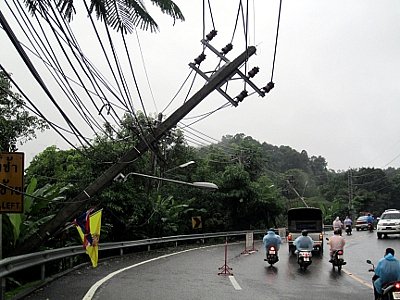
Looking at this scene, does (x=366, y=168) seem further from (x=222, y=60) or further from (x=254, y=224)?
(x=222, y=60)

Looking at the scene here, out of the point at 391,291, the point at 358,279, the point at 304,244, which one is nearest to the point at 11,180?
the point at 391,291

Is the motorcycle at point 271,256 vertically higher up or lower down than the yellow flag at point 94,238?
lower down

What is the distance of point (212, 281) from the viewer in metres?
15.4

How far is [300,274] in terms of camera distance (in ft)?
57.7

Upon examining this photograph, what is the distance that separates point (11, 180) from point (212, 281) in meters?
6.71

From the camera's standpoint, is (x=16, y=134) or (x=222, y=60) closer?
(x=222, y=60)

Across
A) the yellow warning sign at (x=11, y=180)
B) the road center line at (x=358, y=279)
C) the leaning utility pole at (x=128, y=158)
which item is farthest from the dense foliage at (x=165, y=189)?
the road center line at (x=358, y=279)

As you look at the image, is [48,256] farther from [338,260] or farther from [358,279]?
[338,260]

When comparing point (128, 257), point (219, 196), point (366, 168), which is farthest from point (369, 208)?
point (128, 257)

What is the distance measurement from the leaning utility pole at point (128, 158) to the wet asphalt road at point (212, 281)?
1504 millimetres

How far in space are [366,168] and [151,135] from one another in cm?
8094

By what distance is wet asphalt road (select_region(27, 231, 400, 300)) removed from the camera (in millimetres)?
12758

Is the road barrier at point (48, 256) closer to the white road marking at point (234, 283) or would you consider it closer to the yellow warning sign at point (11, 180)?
the yellow warning sign at point (11, 180)

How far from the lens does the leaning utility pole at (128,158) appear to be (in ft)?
55.5
